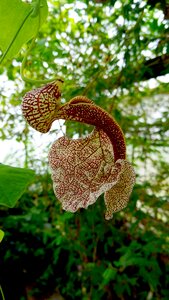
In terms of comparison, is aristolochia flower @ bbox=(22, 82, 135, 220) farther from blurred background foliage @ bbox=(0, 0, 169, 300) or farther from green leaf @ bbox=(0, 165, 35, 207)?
blurred background foliage @ bbox=(0, 0, 169, 300)

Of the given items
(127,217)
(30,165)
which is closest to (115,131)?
→ (30,165)

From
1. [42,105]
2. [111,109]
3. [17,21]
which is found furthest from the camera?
[111,109]

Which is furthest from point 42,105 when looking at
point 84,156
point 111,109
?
point 111,109

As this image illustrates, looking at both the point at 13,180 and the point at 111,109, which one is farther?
the point at 111,109

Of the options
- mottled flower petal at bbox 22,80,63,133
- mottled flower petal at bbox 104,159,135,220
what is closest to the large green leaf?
mottled flower petal at bbox 22,80,63,133

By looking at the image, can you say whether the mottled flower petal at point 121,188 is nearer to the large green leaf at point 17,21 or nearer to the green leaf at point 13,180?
the green leaf at point 13,180

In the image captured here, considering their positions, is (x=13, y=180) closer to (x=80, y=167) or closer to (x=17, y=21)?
(x=80, y=167)

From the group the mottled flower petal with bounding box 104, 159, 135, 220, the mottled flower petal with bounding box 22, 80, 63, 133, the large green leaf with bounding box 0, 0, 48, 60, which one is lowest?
the mottled flower petal with bounding box 104, 159, 135, 220
